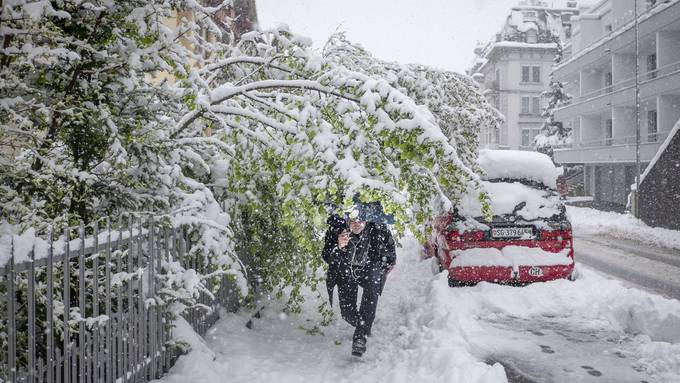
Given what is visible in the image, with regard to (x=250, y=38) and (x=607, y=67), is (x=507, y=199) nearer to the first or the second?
(x=250, y=38)

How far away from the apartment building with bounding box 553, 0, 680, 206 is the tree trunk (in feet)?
56.2

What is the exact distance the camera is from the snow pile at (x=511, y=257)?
281 inches

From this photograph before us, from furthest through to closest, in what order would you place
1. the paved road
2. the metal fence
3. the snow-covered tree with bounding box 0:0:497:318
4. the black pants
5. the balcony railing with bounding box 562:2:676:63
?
the balcony railing with bounding box 562:2:676:63, the paved road, the black pants, the snow-covered tree with bounding box 0:0:497:318, the metal fence

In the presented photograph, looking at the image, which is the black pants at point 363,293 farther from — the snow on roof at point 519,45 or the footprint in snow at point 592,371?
the snow on roof at point 519,45

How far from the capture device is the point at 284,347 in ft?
18.8

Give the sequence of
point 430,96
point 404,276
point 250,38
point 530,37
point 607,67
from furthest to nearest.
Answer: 1. point 530,37
2. point 607,67
3. point 404,276
4. point 430,96
5. point 250,38

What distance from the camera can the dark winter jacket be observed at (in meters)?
5.91

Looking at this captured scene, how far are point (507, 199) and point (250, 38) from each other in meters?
4.40

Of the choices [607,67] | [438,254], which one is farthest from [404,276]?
[607,67]

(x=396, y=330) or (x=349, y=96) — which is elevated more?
(x=349, y=96)

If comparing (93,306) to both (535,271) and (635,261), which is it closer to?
(535,271)

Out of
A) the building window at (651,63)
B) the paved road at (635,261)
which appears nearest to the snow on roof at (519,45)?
the building window at (651,63)

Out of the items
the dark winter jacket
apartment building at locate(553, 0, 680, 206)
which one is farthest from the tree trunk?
apartment building at locate(553, 0, 680, 206)

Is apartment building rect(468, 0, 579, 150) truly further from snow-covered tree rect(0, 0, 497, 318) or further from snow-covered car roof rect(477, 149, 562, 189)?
snow-covered tree rect(0, 0, 497, 318)
